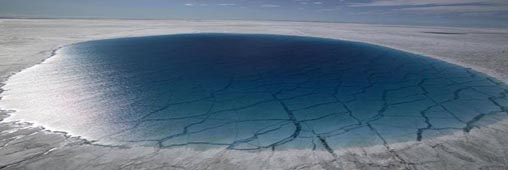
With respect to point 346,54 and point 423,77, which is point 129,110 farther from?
point 346,54

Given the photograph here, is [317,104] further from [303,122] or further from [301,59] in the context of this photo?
[301,59]

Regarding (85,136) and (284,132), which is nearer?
(85,136)

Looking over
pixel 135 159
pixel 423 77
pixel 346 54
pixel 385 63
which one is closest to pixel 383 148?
pixel 135 159

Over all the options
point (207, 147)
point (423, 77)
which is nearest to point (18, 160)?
point (207, 147)

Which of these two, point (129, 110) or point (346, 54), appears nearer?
point (129, 110)

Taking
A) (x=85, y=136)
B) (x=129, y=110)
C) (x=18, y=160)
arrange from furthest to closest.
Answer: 1. (x=129, y=110)
2. (x=85, y=136)
3. (x=18, y=160)

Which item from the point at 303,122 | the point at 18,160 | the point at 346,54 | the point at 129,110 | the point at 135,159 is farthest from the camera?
the point at 346,54
